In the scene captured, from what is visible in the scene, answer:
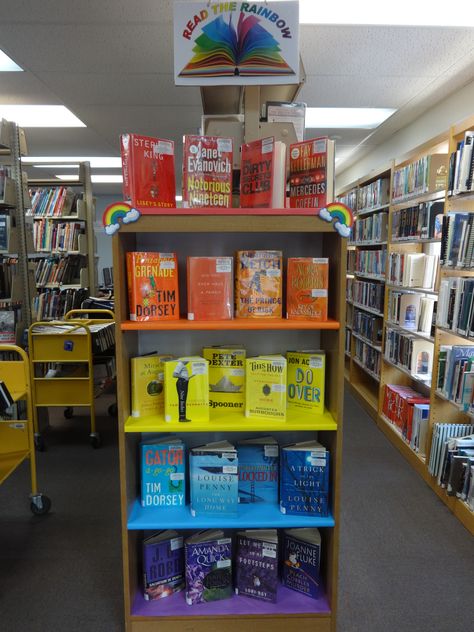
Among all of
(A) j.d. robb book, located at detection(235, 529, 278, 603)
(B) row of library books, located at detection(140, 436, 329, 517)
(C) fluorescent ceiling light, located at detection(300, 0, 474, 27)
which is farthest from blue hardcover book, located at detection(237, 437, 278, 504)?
(C) fluorescent ceiling light, located at detection(300, 0, 474, 27)

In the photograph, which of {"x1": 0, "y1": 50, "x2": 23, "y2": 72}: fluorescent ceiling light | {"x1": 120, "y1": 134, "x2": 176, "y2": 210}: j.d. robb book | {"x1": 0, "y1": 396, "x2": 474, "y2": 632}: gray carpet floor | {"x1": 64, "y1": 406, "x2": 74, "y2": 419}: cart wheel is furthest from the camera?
{"x1": 64, "y1": 406, "x2": 74, "y2": 419}: cart wheel

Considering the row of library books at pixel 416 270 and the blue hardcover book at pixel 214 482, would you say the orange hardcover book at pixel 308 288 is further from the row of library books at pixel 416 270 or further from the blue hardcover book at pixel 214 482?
the row of library books at pixel 416 270

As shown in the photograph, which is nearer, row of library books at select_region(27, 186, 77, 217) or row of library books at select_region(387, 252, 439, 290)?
row of library books at select_region(387, 252, 439, 290)

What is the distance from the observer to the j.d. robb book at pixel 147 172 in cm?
152

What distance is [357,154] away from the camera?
5820 mm

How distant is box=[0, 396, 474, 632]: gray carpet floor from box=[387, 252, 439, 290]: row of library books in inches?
53.8

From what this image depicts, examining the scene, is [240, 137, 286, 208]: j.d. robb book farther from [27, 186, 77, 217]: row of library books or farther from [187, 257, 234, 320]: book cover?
[27, 186, 77, 217]: row of library books

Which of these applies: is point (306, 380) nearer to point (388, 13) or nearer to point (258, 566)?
point (258, 566)

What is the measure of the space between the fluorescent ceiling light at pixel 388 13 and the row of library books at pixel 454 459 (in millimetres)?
2330

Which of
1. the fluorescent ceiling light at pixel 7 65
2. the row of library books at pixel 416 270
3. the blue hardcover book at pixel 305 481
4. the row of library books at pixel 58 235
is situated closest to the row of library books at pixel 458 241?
the row of library books at pixel 416 270

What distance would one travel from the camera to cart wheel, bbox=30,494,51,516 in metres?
2.60

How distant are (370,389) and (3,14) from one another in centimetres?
447

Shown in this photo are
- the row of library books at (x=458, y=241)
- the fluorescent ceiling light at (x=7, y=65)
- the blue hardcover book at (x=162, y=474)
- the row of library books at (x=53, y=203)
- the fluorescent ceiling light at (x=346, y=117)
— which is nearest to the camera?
the blue hardcover book at (x=162, y=474)

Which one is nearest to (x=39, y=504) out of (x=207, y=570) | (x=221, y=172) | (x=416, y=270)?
(x=207, y=570)
